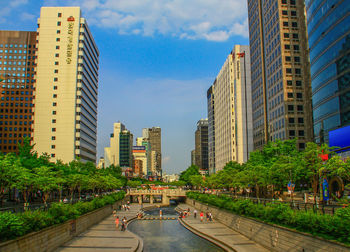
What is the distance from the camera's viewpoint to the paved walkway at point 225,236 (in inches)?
1451

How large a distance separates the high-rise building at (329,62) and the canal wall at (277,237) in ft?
96.0

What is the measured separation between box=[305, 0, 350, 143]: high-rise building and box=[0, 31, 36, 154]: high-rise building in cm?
13180

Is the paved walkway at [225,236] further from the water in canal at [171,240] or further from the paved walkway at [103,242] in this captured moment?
the paved walkway at [103,242]

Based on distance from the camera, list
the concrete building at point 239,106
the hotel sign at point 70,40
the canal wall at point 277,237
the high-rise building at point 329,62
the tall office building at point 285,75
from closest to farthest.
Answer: the canal wall at point 277,237 → the high-rise building at point 329,62 → the tall office building at point 285,75 → the hotel sign at point 70,40 → the concrete building at point 239,106

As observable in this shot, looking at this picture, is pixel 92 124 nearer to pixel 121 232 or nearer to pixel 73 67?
pixel 73 67

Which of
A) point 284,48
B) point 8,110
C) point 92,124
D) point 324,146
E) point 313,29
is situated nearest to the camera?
point 324,146

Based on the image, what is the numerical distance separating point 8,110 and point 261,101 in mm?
122667

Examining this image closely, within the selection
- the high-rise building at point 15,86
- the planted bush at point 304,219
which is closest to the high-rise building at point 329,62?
the planted bush at point 304,219

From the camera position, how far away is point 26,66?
16688 centimetres

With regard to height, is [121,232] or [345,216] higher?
[345,216]

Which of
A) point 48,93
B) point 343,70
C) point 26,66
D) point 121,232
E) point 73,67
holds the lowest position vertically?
point 121,232

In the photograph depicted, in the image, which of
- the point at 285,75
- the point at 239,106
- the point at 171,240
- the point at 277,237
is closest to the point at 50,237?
the point at 171,240

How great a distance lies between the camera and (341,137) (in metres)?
59.2

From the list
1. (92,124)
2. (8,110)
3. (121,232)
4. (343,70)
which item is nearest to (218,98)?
(92,124)
